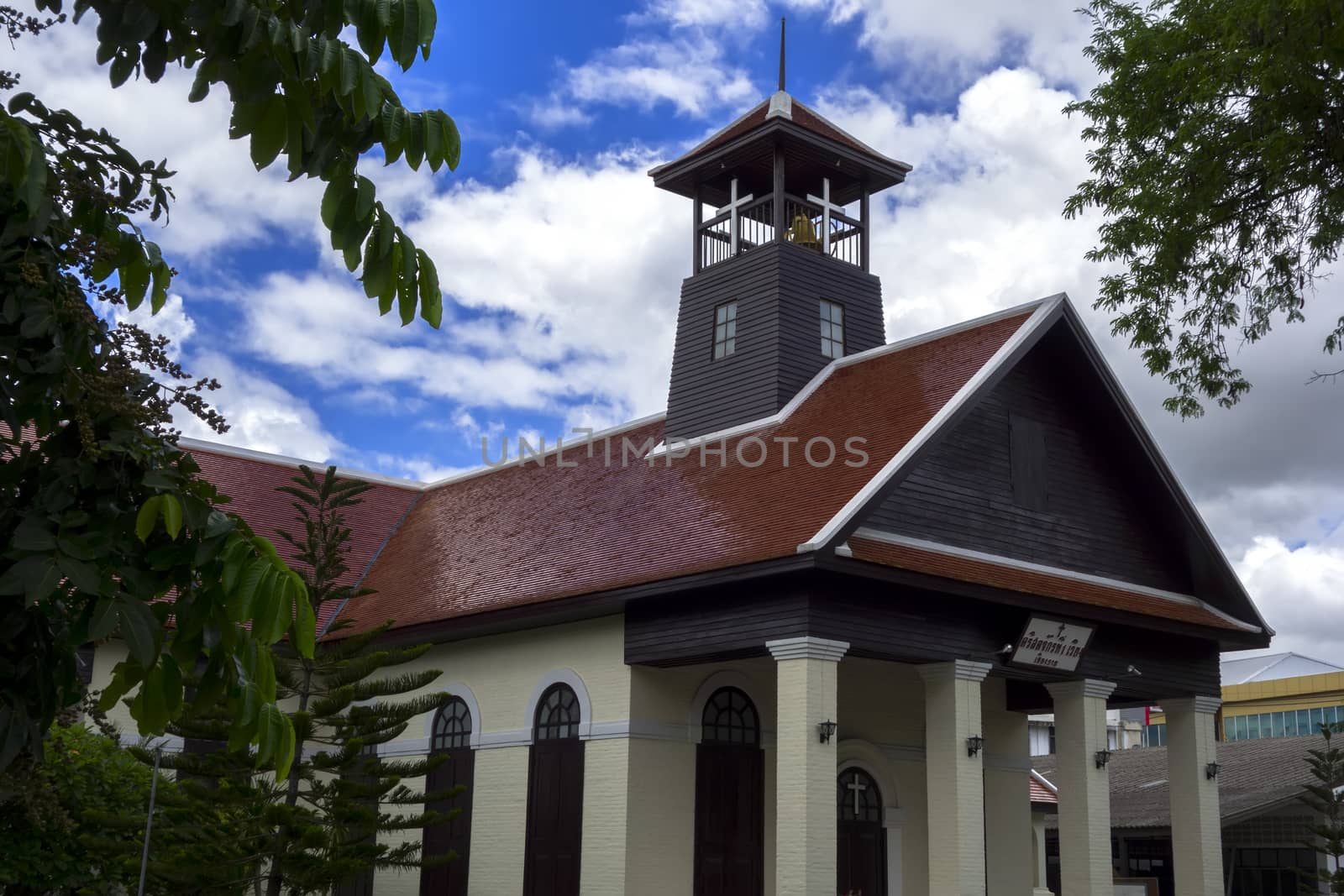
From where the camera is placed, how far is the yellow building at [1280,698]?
5478cm

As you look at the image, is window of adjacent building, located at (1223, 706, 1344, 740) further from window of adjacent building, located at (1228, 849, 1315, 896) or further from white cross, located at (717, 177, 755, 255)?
white cross, located at (717, 177, 755, 255)

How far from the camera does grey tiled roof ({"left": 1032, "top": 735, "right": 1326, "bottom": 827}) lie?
28.8 m

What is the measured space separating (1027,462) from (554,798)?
303 inches

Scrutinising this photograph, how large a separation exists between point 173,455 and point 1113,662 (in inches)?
622

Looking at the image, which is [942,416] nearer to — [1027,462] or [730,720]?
[1027,462]

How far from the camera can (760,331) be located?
21.5 metres

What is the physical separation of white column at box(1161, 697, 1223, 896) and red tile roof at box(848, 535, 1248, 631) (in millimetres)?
1348

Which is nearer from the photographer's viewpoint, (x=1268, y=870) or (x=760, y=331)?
(x=760, y=331)

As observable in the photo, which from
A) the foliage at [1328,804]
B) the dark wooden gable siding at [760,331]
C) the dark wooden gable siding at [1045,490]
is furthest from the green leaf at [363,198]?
the foliage at [1328,804]

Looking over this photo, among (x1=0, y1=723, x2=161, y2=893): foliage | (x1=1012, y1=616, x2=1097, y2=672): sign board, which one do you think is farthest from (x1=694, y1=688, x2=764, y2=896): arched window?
(x1=0, y1=723, x2=161, y2=893): foliage

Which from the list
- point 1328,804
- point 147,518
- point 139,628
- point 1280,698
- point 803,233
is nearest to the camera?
point 139,628

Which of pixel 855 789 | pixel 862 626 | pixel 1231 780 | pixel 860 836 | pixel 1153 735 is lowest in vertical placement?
pixel 860 836

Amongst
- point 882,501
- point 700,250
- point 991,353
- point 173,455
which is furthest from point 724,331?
point 173,455

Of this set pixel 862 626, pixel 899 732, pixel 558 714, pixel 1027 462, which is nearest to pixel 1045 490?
pixel 1027 462
